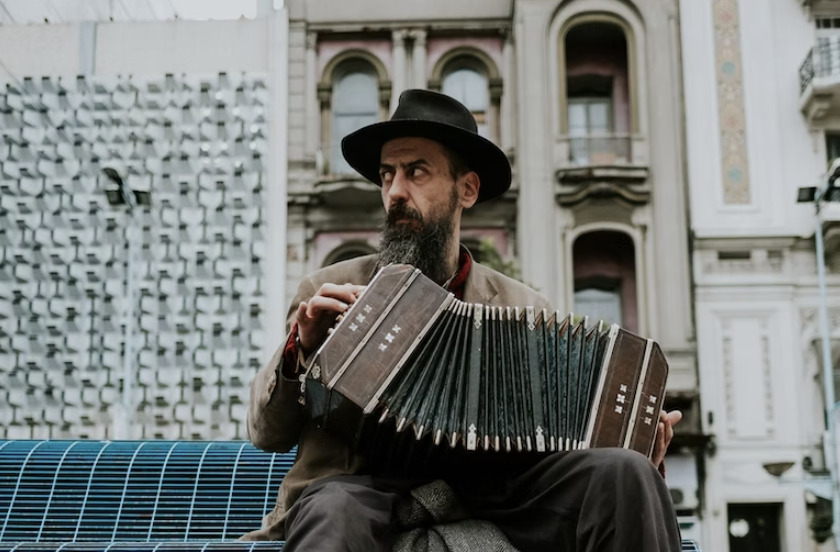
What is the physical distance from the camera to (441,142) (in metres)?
3.56

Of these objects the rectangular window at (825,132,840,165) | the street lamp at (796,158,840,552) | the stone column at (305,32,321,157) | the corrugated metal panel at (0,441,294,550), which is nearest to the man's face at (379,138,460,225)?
the corrugated metal panel at (0,441,294,550)

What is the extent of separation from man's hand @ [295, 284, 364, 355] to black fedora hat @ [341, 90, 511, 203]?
31.0 inches

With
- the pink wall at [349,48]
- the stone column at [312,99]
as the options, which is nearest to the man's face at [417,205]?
the stone column at [312,99]

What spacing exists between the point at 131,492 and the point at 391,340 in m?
1.88

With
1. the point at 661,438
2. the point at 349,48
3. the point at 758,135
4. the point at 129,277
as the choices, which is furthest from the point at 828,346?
the point at 661,438

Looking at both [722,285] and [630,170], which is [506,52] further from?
[722,285]

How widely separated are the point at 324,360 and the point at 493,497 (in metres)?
0.64

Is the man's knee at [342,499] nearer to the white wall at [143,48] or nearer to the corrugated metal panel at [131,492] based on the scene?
the corrugated metal panel at [131,492]

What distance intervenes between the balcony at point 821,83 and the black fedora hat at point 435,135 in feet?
56.3

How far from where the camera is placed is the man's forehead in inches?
138

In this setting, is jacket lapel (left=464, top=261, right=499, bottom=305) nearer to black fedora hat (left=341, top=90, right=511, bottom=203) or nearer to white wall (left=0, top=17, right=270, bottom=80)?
black fedora hat (left=341, top=90, right=511, bottom=203)

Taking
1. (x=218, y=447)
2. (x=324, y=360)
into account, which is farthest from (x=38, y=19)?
(x=324, y=360)

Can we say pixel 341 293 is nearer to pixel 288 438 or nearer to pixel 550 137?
pixel 288 438

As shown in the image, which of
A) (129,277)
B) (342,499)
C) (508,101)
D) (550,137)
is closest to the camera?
(342,499)
